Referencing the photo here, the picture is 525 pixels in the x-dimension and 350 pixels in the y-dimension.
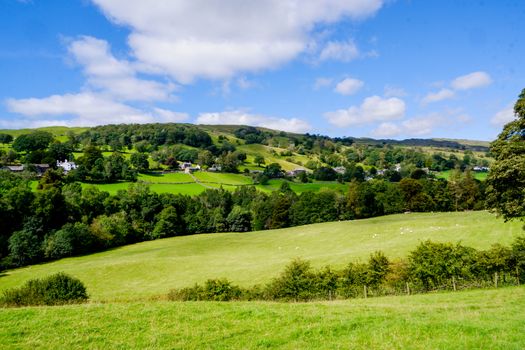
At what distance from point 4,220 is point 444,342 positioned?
92887 mm

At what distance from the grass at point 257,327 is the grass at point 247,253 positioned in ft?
88.8

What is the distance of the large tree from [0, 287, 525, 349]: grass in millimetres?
11020

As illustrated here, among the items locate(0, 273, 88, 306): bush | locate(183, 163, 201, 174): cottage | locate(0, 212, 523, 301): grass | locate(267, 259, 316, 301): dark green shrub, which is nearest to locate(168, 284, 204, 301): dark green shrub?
locate(267, 259, 316, 301): dark green shrub

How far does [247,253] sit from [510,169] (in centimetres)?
5504

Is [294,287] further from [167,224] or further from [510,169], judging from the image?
[167,224]

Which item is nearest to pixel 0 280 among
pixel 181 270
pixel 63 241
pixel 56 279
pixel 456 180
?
pixel 63 241

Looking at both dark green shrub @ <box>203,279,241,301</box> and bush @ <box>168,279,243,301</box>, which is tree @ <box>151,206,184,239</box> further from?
dark green shrub @ <box>203,279,241,301</box>

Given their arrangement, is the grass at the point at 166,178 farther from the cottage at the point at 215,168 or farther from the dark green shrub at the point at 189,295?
the dark green shrub at the point at 189,295

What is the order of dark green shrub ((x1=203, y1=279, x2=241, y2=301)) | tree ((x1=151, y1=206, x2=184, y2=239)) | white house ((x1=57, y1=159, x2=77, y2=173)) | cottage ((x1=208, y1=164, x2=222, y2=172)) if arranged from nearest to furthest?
dark green shrub ((x1=203, y1=279, x2=241, y2=301))
tree ((x1=151, y1=206, x2=184, y2=239))
white house ((x1=57, y1=159, x2=77, y2=173))
cottage ((x1=208, y1=164, x2=222, y2=172))

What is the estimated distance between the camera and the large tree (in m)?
26.0

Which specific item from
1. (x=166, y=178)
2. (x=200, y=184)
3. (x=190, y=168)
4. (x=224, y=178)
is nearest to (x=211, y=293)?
(x=200, y=184)

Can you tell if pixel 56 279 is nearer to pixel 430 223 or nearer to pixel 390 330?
pixel 390 330

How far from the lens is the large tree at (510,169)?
26.0 meters

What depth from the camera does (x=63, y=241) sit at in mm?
81000
